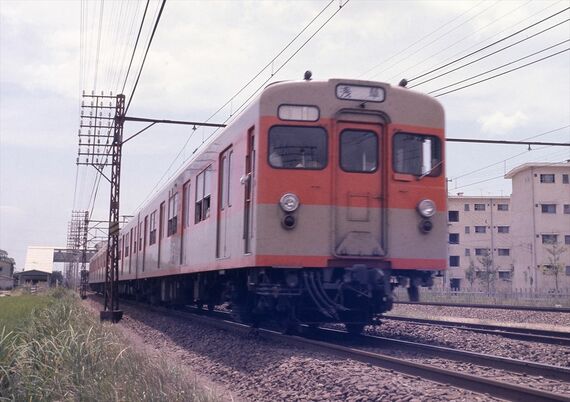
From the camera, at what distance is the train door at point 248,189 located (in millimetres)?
10008

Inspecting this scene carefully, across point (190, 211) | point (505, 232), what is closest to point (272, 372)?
point (190, 211)

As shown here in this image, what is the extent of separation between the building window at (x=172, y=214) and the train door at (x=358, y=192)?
7628mm

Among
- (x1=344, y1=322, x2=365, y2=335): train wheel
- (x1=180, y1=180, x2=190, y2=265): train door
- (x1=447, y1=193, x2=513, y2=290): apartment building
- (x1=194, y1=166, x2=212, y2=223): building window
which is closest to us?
(x1=344, y1=322, x2=365, y2=335): train wheel

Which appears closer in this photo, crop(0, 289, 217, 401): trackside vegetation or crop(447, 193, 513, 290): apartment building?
crop(0, 289, 217, 401): trackside vegetation

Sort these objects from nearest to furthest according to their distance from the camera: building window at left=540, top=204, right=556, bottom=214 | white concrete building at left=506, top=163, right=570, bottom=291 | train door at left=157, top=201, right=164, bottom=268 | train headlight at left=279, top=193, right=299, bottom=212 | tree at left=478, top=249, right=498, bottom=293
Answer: train headlight at left=279, top=193, right=299, bottom=212, train door at left=157, top=201, right=164, bottom=268, white concrete building at left=506, top=163, right=570, bottom=291, building window at left=540, top=204, right=556, bottom=214, tree at left=478, top=249, right=498, bottom=293

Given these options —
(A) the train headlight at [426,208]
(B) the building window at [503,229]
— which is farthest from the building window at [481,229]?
(A) the train headlight at [426,208]

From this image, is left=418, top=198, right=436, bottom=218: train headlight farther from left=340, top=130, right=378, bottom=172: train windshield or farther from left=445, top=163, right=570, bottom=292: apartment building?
left=445, top=163, right=570, bottom=292: apartment building

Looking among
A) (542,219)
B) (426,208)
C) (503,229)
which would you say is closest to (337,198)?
(426,208)

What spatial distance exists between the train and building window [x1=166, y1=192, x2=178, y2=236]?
6.25 meters

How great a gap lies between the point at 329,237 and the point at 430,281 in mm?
1886

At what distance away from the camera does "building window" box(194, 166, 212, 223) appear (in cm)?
1327

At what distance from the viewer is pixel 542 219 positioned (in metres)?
48.1

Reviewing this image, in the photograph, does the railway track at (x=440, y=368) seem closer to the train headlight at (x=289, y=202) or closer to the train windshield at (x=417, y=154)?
the train headlight at (x=289, y=202)

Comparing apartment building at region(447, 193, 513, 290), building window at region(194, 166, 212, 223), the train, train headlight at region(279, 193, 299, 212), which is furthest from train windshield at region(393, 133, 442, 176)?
apartment building at region(447, 193, 513, 290)
